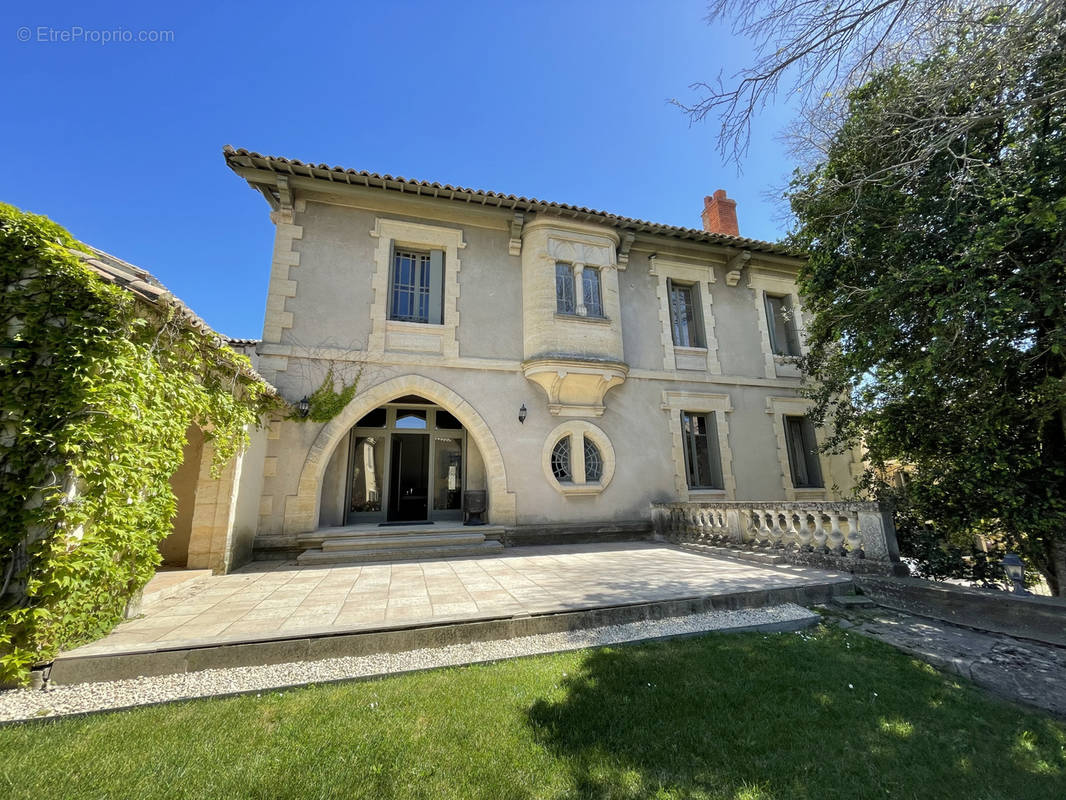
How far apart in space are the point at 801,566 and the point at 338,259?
967cm

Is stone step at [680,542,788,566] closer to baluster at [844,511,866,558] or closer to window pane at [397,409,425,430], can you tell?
baluster at [844,511,866,558]

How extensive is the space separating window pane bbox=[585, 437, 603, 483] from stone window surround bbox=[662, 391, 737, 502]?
72.6 inches

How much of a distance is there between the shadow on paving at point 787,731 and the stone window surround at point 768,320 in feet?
28.6

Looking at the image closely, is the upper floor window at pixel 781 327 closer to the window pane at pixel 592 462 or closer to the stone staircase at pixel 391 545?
the window pane at pixel 592 462

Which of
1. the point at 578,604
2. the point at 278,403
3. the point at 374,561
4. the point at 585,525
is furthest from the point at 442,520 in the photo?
the point at 578,604

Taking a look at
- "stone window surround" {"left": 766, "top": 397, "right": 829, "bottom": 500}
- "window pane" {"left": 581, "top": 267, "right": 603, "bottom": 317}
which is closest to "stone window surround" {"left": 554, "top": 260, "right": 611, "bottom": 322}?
"window pane" {"left": 581, "top": 267, "right": 603, "bottom": 317}

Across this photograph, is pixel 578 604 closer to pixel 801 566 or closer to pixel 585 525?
pixel 801 566

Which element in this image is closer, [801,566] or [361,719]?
[361,719]

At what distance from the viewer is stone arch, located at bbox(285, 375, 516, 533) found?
23.6 feet

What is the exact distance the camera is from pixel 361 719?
7.93ft

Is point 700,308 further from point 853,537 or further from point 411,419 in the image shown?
point 411,419

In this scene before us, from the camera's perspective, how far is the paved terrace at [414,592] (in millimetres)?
3492

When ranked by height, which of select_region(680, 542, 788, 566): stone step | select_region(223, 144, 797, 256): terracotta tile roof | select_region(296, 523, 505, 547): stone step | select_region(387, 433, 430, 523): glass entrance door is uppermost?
select_region(223, 144, 797, 256): terracotta tile roof

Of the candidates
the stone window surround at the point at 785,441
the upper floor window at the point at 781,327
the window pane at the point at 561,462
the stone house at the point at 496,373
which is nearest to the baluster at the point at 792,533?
the stone house at the point at 496,373
